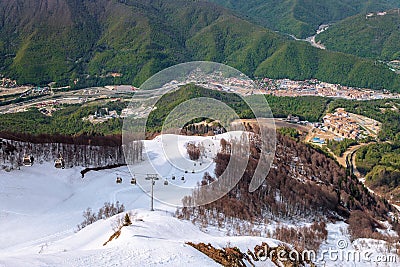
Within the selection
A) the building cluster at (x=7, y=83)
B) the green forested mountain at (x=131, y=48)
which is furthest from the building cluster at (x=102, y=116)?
the building cluster at (x=7, y=83)

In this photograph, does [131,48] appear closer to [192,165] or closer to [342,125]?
[342,125]

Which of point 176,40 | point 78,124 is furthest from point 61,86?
point 176,40

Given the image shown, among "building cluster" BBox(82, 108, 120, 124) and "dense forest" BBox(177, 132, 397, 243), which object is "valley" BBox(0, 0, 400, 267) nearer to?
"dense forest" BBox(177, 132, 397, 243)

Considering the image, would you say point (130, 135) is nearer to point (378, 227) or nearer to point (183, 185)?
point (183, 185)

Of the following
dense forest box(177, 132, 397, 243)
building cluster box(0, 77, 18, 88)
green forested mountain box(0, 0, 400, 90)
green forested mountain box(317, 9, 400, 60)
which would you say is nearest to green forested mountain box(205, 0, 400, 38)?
green forested mountain box(317, 9, 400, 60)

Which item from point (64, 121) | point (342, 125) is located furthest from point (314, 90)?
point (64, 121)

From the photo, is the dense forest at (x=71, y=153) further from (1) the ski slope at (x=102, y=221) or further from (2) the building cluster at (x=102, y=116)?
(2) the building cluster at (x=102, y=116)

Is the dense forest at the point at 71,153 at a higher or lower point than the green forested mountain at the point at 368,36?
lower
